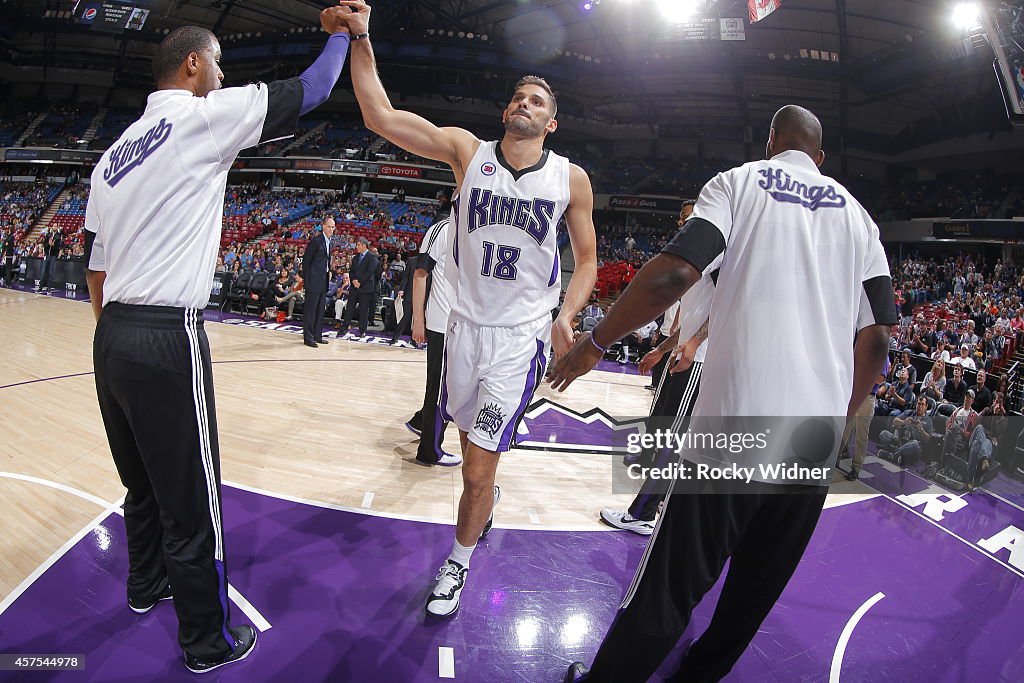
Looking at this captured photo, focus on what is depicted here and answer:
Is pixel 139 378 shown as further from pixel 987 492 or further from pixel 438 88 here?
pixel 438 88

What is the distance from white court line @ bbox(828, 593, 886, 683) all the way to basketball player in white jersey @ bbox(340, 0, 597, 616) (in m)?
1.55

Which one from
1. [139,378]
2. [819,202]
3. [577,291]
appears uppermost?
[819,202]

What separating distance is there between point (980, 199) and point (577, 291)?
2581 centimetres

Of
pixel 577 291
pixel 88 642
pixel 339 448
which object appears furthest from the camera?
pixel 339 448

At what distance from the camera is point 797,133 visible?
5.63 feet

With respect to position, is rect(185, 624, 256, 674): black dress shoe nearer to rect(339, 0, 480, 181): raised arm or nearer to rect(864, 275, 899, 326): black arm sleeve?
rect(339, 0, 480, 181): raised arm

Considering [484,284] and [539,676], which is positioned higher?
[484,284]

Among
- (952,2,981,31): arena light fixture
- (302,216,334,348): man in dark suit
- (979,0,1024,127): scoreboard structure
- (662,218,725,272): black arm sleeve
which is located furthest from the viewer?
(952,2,981,31): arena light fixture

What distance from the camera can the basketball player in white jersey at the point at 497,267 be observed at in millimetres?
2529

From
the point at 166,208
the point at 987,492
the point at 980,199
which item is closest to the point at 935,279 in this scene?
the point at 980,199

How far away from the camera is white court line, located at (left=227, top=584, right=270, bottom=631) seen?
2.29 m

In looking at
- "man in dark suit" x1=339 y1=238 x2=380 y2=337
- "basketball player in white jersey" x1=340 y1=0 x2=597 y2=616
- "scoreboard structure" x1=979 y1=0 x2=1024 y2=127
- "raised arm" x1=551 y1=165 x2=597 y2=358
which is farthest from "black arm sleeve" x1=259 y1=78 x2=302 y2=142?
"scoreboard structure" x1=979 y1=0 x2=1024 y2=127

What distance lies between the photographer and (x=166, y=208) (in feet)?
5.91

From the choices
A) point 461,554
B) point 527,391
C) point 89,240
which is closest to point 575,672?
point 461,554
